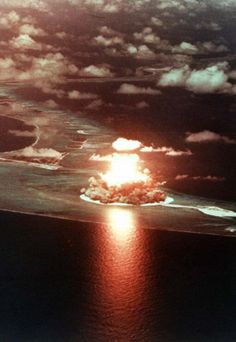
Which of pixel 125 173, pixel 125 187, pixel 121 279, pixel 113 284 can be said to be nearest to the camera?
pixel 113 284

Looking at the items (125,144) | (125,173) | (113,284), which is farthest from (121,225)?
(125,144)

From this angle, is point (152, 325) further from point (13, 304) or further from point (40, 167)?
point (40, 167)

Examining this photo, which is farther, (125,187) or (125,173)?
(125,173)

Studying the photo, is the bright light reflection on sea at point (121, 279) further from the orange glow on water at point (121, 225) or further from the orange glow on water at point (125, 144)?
the orange glow on water at point (125, 144)

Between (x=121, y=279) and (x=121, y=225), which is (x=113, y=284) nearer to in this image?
(x=121, y=279)

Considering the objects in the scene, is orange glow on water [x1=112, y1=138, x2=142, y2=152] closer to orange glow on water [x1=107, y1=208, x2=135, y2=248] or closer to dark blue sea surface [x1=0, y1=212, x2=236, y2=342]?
orange glow on water [x1=107, y1=208, x2=135, y2=248]

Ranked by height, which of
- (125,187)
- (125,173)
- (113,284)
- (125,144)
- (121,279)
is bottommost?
(113,284)

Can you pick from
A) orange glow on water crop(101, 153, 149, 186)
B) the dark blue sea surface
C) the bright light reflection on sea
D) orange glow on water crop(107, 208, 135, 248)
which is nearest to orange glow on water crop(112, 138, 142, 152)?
orange glow on water crop(101, 153, 149, 186)

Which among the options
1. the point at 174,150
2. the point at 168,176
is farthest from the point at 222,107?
the point at 168,176
